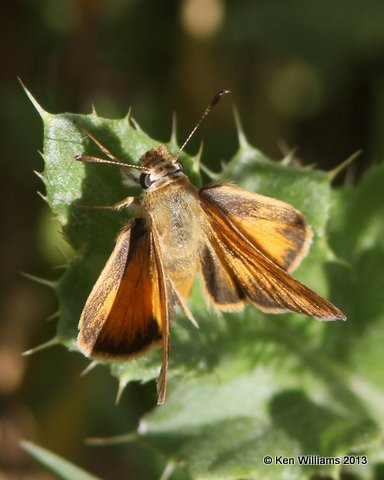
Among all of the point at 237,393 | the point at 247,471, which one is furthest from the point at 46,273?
the point at 247,471

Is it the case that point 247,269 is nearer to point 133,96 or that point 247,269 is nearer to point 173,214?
point 173,214

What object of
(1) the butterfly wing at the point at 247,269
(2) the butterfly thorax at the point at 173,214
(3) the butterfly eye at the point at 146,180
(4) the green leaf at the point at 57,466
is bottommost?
(4) the green leaf at the point at 57,466

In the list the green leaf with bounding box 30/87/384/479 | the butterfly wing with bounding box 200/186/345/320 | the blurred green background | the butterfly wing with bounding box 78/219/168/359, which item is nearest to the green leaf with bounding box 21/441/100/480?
the green leaf with bounding box 30/87/384/479

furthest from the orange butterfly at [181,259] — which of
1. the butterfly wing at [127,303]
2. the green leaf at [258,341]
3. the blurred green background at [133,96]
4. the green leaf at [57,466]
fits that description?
the blurred green background at [133,96]

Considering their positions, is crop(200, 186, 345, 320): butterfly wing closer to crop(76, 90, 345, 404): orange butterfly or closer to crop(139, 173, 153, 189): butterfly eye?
crop(76, 90, 345, 404): orange butterfly

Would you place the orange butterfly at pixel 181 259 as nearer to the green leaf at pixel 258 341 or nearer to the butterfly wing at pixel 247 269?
the butterfly wing at pixel 247 269

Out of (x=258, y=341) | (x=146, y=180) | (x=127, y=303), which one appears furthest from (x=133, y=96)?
(x=127, y=303)
